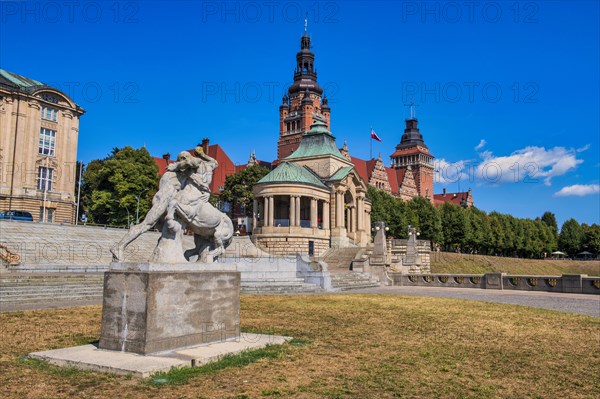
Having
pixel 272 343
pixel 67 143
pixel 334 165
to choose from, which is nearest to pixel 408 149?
pixel 334 165

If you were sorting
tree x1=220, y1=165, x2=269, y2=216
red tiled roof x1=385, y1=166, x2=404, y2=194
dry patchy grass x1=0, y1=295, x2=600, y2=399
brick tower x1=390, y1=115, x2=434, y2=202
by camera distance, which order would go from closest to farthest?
dry patchy grass x1=0, y1=295, x2=600, y2=399, tree x1=220, y1=165, x2=269, y2=216, red tiled roof x1=385, y1=166, x2=404, y2=194, brick tower x1=390, y1=115, x2=434, y2=202

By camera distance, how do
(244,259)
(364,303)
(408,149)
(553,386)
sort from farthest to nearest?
(408,149) < (244,259) < (364,303) < (553,386)

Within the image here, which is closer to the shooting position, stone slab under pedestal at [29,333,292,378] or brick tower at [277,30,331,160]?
stone slab under pedestal at [29,333,292,378]

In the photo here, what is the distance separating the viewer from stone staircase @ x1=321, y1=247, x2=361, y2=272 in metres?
45.2

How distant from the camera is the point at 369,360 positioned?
335 inches

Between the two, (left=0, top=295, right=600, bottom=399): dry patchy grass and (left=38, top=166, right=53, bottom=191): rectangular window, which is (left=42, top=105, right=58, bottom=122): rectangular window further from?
(left=0, top=295, right=600, bottom=399): dry patchy grass

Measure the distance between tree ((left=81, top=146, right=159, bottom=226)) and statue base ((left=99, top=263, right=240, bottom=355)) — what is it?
51.5 meters

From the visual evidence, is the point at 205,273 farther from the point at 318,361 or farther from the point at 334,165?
the point at 334,165

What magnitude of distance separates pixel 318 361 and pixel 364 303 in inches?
455

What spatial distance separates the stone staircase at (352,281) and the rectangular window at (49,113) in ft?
149

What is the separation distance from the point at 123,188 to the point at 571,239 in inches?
4630


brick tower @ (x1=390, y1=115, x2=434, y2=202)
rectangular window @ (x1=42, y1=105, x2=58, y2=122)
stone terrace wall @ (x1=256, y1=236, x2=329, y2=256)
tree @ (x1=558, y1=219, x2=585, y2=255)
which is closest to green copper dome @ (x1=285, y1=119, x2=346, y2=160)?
stone terrace wall @ (x1=256, y1=236, x2=329, y2=256)

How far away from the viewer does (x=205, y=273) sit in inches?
362

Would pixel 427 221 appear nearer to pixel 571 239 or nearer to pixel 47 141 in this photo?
pixel 47 141
